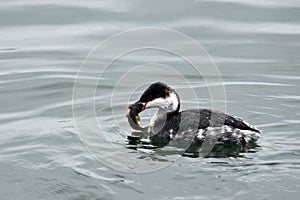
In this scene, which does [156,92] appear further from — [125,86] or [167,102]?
[125,86]

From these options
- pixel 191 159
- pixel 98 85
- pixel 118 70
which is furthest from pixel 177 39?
pixel 191 159

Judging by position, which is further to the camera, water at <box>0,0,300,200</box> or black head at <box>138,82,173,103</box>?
black head at <box>138,82,173,103</box>

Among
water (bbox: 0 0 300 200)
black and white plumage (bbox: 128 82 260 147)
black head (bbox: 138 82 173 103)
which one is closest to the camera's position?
water (bbox: 0 0 300 200)

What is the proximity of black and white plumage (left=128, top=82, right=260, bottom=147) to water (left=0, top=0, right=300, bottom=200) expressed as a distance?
0.32m

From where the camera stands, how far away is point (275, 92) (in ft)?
38.9

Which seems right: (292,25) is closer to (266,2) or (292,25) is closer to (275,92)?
(266,2)

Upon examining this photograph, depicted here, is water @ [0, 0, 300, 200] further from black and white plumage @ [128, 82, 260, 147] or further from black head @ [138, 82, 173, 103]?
black head @ [138, 82, 173, 103]

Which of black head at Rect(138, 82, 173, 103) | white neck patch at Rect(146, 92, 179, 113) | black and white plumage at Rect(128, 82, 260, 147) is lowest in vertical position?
black and white plumage at Rect(128, 82, 260, 147)

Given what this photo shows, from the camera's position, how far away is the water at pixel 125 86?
8.06 m

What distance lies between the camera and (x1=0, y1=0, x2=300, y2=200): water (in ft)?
26.5

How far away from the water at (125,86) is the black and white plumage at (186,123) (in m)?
0.32

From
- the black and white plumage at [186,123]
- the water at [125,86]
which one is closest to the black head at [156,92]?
the black and white plumage at [186,123]

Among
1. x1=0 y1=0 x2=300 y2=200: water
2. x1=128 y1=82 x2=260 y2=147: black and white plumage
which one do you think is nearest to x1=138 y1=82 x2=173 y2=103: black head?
x1=128 y1=82 x2=260 y2=147: black and white plumage

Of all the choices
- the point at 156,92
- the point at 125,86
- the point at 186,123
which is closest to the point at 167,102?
the point at 156,92
